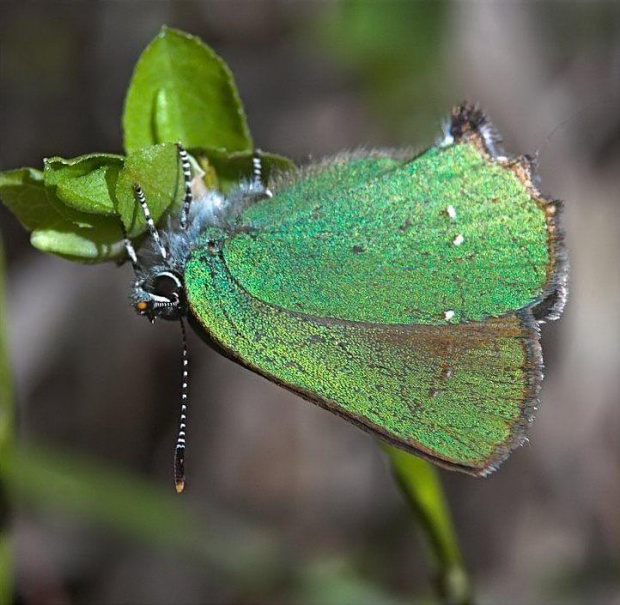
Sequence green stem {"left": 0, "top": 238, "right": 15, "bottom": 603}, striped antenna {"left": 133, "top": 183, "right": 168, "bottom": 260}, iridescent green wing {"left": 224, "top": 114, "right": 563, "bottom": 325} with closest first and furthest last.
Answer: striped antenna {"left": 133, "top": 183, "right": 168, "bottom": 260} < iridescent green wing {"left": 224, "top": 114, "right": 563, "bottom": 325} < green stem {"left": 0, "top": 238, "right": 15, "bottom": 603}

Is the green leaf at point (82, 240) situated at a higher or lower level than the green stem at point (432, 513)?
higher

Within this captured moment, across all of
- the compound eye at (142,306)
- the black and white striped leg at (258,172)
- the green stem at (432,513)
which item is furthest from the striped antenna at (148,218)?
the green stem at (432,513)

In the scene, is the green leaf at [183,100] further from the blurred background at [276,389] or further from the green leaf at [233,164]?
the blurred background at [276,389]

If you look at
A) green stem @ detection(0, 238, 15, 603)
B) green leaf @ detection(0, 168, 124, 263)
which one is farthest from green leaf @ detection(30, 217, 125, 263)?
green stem @ detection(0, 238, 15, 603)

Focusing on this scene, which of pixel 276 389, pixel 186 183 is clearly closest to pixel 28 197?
pixel 186 183

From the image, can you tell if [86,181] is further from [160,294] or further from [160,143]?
[160,294]

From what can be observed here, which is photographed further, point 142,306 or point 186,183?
point 142,306

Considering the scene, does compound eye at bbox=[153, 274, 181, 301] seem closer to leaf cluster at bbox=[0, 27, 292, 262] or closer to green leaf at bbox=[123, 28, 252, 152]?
leaf cluster at bbox=[0, 27, 292, 262]
